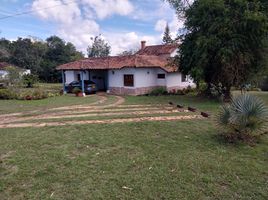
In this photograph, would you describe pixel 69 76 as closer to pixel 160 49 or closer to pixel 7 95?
pixel 7 95

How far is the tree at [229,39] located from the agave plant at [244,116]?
9576 mm

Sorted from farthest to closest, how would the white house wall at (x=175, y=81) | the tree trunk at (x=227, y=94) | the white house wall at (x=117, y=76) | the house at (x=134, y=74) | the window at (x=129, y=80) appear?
the white house wall at (x=175, y=81) → the white house wall at (x=117, y=76) → the window at (x=129, y=80) → the house at (x=134, y=74) → the tree trunk at (x=227, y=94)

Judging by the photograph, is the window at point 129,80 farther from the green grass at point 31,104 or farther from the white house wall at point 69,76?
the white house wall at point 69,76

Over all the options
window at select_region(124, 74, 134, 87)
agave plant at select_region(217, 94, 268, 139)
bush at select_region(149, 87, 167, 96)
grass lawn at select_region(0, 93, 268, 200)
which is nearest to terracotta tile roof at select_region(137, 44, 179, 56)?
bush at select_region(149, 87, 167, 96)

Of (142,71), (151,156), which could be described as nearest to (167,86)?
(142,71)

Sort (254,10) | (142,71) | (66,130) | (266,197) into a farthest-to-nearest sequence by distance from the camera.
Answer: (142,71)
(254,10)
(66,130)
(266,197)

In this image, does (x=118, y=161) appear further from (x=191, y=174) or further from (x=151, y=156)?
(x=191, y=174)

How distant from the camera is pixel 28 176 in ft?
17.2

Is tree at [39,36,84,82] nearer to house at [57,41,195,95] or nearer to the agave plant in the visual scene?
house at [57,41,195,95]

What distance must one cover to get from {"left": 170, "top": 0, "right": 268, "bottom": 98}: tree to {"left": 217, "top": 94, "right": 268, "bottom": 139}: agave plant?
31.4 feet

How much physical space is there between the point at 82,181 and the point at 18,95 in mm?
19681

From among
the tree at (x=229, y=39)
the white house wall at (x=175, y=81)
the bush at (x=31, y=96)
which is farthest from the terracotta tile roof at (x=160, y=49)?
the bush at (x=31, y=96)

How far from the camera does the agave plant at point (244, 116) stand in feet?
23.9

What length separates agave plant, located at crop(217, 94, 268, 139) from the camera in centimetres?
729
